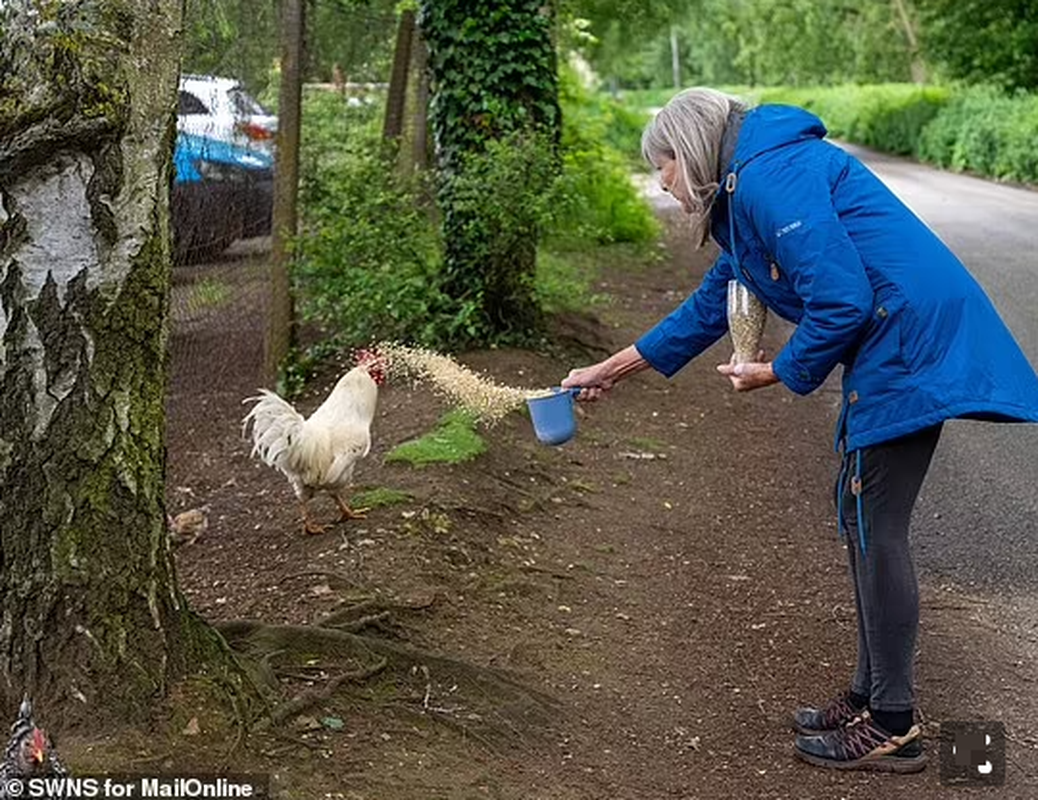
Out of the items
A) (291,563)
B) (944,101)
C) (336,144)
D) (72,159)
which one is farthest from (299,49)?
(944,101)

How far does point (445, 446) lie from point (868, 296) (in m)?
3.99

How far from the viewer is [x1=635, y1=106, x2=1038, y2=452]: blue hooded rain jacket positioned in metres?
4.45

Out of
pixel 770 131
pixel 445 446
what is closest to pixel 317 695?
pixel 770 131

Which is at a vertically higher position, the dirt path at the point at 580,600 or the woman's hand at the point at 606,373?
the woman's hand at the point at 606,373

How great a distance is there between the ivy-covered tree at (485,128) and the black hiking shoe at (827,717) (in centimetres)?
537

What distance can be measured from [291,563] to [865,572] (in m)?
2.83

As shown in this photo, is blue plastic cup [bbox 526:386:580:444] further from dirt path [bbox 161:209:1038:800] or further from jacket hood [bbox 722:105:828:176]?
jacket hood [bbox 722:105:828:176]

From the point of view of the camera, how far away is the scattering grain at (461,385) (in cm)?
651

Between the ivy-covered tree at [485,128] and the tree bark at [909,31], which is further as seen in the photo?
the tree bark at [909,31]

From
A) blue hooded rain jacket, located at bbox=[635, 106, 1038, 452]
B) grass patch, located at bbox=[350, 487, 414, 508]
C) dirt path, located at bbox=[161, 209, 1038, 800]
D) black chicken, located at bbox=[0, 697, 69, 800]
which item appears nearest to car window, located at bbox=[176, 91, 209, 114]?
dirt path, located at bbox=[161, 209, 1038, 800]

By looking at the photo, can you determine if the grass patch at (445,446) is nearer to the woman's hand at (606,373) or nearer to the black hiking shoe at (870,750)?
the woman's hand at (606,373)

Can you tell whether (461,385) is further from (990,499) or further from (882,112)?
(882,112)

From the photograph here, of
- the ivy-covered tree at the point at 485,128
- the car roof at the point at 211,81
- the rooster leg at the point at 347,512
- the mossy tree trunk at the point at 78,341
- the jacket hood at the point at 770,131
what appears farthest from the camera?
the ivy-covered tree at the point at 485,128

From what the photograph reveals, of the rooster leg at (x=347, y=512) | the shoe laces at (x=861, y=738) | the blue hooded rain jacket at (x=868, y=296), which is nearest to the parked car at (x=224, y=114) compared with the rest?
the rooster leg at (x=347, y=512)
